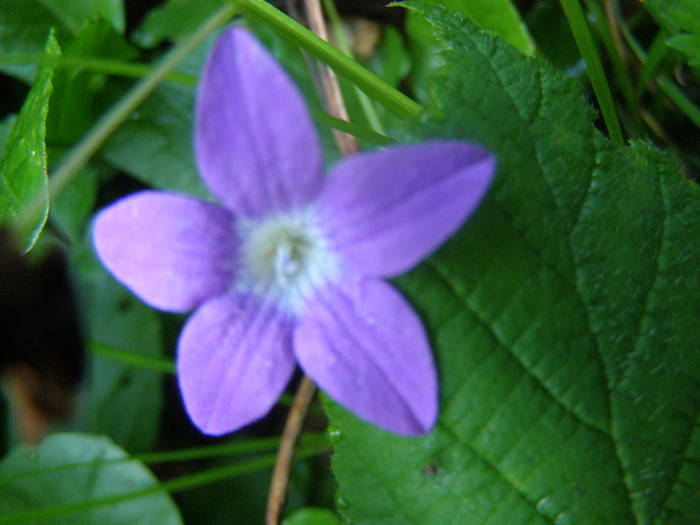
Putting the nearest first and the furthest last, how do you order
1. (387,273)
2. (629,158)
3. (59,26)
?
(387,273), (629,158), (59,26)

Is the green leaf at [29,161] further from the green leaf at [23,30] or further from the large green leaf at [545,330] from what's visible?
the large green leaf at [545,330]

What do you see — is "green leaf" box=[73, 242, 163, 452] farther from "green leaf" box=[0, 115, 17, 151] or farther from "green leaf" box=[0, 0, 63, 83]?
"green leaf" box=[0, 0, 63, 83]

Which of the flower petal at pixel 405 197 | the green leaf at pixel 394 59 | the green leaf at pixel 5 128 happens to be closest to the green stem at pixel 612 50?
the green leaf at pixel 394 59

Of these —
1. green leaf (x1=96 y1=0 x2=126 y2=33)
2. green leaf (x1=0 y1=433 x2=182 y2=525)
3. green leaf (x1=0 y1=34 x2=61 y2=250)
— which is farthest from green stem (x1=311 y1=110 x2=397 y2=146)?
green leaf (x1=0 y1=433 x2=182 y2=525)

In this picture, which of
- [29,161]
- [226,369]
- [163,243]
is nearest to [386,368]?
[226,369]

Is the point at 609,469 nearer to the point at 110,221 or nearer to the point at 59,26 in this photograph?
the point at 110,221

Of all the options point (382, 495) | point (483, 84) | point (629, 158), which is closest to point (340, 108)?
point (483, 84)

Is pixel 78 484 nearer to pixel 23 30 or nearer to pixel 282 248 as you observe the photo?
A: pixel 282 248
